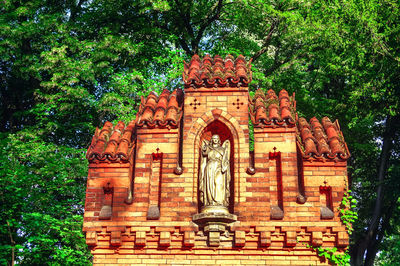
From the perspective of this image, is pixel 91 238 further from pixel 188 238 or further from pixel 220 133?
pixel 220 133

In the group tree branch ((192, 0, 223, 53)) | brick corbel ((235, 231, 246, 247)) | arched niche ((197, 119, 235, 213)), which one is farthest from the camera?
tree branch ((192, 0, 223, 53))

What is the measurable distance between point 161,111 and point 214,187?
1.73 metres

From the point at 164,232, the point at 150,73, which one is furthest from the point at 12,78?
the point at 164,232

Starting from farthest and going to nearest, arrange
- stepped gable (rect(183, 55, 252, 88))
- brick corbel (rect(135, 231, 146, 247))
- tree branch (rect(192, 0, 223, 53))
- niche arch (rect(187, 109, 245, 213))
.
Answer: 1. tree branch (rect(192, 0, 223, 53))
2. stepped gable (rect(183, 55, 252, 88))
3. niche arch (rect(187, 109, 245, 213))
4. brick corbel (rect(135, 231, 146, 247))

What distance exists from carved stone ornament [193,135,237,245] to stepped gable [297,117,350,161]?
1.32m

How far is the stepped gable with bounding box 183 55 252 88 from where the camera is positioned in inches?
304

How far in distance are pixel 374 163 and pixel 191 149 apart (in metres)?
15.6

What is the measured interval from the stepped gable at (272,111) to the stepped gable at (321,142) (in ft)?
1.19

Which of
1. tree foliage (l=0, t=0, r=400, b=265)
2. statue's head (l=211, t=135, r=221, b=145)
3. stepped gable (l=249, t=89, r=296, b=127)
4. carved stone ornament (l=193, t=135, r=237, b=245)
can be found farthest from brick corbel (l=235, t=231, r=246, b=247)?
tree foliage (l=0, t=0, r=400, b=265)

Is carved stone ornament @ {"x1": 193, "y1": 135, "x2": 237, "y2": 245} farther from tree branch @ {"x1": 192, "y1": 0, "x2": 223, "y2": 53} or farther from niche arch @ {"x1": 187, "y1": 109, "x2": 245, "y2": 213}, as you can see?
tree branch @ {"x1": 192, "y1": 0, "x2": 223, "y2": 53}

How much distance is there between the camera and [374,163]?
20.6 m

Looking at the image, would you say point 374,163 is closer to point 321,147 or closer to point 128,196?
point 321,147

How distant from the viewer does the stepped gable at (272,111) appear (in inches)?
292

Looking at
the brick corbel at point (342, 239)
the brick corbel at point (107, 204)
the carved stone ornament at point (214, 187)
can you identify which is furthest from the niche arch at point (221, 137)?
the brick corbel at point (342, 239)
